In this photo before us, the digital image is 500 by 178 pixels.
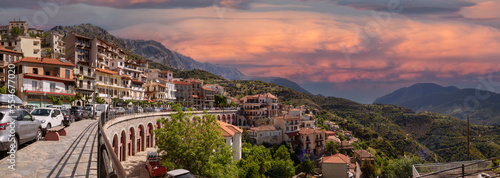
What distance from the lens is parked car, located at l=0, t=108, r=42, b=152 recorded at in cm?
971

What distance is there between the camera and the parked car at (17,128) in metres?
9.71

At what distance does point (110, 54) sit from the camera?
78.5 meters

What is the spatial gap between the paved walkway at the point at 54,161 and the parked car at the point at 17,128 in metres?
0.36

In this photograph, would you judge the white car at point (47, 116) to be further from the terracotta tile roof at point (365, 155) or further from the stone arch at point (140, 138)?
the terracotta tile roof at point (365, 155)

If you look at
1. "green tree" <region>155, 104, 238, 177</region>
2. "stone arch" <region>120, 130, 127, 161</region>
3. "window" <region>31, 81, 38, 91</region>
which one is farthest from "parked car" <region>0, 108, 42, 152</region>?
"window" <region>31, 81, 38, 91</region>

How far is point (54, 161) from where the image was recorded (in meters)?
9.27

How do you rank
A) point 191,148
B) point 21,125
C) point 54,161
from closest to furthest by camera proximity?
1. point 54,161
2. point 21,125
3. point 191,148

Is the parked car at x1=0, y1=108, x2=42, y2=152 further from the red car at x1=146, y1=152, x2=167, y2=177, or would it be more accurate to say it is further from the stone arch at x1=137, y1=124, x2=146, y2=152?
the stone arch at x1=137, y1=124, x2=146, y2=152

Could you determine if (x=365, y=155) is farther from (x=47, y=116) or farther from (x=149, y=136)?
(x=47, y=116)

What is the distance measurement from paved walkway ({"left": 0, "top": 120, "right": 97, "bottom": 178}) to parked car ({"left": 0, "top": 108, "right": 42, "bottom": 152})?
14.2 inches

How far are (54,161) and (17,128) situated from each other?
8.42ft

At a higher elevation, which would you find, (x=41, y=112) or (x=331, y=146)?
(x=41, y=112)

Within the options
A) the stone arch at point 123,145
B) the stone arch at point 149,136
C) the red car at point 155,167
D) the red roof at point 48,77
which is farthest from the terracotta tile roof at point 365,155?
the red roof at point 48,77

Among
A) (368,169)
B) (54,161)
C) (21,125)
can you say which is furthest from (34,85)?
(368,169)
